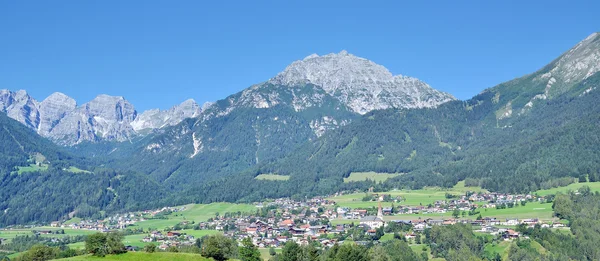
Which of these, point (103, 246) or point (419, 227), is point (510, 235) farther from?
point (103, 246)

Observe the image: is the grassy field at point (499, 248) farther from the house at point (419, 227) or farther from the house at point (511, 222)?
the house at point (511, 222)

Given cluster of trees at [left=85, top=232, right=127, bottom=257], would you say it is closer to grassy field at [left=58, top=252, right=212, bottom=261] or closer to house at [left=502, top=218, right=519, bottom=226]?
grassy field at [left=58, top=252, right=212, bottom=261]

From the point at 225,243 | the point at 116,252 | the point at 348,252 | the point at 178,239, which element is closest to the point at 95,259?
the point at 116,252

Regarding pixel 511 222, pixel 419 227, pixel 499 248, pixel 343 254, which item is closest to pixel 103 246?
pixel 343 254

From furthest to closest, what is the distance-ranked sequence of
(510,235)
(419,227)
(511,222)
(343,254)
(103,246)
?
(511,222) → (419,227) → (510,235) → (343,254) → (103,246)

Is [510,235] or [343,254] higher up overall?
[343,254]

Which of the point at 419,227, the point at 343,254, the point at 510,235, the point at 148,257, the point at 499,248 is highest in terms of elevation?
the point at 419,227

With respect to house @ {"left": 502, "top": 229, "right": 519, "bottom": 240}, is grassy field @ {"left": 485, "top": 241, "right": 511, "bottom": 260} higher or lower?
lower

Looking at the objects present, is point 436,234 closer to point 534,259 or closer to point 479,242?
point 479,242

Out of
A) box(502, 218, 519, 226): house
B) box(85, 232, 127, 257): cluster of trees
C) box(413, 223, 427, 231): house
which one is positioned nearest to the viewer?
box(85, 232, 127, 257): cluster of trees

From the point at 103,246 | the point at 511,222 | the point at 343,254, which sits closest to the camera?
the point at 103,246

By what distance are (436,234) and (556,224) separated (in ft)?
125

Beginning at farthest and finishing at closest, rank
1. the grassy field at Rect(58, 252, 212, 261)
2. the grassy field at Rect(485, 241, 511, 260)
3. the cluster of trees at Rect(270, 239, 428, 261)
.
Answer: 1. the grassy field at Rect(485, 241, 511, 260)
2. the cluster of trees at Rect(270, 239, 428, 261)
3. the grassy field at Rect(58, 252, 212, 261)

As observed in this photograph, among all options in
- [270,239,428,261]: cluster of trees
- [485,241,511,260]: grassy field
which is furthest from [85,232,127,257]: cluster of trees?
[485,241,511,260]: grassy field
